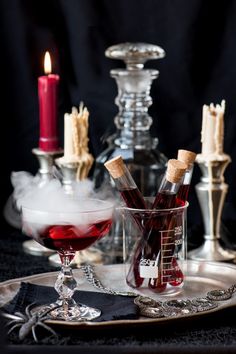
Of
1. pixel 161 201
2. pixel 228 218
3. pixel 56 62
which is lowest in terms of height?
pixel 228 218

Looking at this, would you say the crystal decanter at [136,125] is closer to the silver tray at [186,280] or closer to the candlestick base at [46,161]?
the candlestick base at [46,161]

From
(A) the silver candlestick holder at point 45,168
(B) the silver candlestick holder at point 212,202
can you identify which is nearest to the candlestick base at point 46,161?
(A) the silver candlestick holder at point 45,168

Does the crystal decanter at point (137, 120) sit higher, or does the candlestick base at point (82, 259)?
the crystal decanter at point (137, 120)

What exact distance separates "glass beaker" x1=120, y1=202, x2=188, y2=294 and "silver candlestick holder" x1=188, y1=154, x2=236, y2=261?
0.89 ft

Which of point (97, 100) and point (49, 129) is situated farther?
point (97, 100)

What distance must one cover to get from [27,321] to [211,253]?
503mm

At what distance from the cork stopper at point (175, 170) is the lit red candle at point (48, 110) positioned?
429 millimetres

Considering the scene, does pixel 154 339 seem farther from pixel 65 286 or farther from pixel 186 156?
pixel 186 156

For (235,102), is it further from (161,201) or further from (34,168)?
(161,201)

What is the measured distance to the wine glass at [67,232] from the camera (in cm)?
112

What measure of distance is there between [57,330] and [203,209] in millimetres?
504

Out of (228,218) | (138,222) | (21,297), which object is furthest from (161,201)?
(228,218)

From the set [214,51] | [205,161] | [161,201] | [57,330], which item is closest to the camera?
[57,330]

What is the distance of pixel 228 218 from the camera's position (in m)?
1.81
